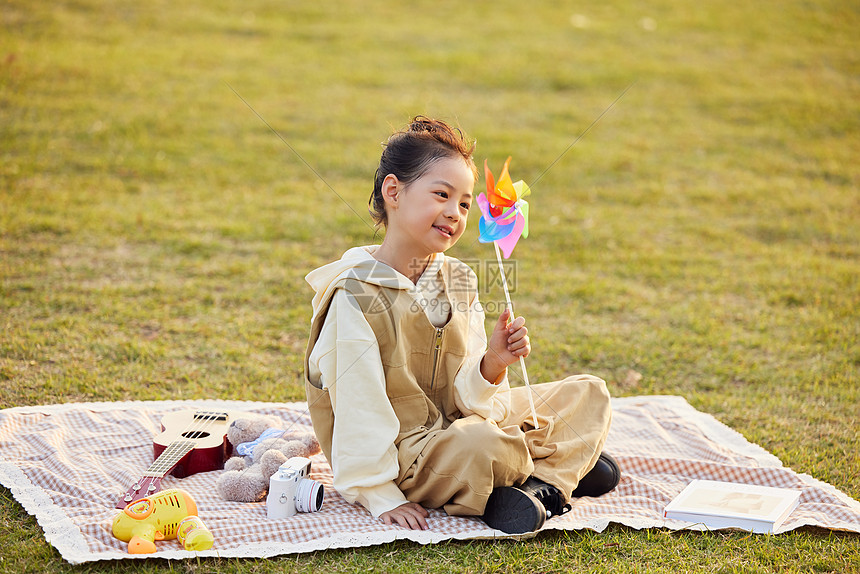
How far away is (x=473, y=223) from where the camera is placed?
7562mm

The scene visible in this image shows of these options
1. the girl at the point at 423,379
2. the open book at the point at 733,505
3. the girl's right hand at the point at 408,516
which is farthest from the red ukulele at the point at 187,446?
the open book at the point at 733,505

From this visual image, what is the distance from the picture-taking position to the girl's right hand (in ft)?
10.2

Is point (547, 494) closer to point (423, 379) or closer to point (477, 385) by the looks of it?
point (477, 385)

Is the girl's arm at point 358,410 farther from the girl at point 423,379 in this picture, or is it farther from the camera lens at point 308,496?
the camera lens at point 308,496

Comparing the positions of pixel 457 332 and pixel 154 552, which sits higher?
pixel 457 332

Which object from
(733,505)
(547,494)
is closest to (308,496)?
(547,494)

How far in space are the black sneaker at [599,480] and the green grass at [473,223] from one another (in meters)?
0.29

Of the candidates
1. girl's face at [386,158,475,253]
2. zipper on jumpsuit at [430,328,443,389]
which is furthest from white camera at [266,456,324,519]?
girl's face at [386,158,475,253]

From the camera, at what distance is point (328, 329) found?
315 centimetres

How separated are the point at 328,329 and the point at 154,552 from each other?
0.97 m

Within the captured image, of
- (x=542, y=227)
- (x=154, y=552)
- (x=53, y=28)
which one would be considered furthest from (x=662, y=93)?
(x=154, y=552)

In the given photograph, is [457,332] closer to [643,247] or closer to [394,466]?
[394,466]

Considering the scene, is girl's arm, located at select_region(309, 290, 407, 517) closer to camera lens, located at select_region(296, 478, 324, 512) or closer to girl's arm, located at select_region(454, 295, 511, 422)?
camera lens, located at select_region(296, 478, 324, 512)

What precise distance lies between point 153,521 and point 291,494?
50 centimetres
